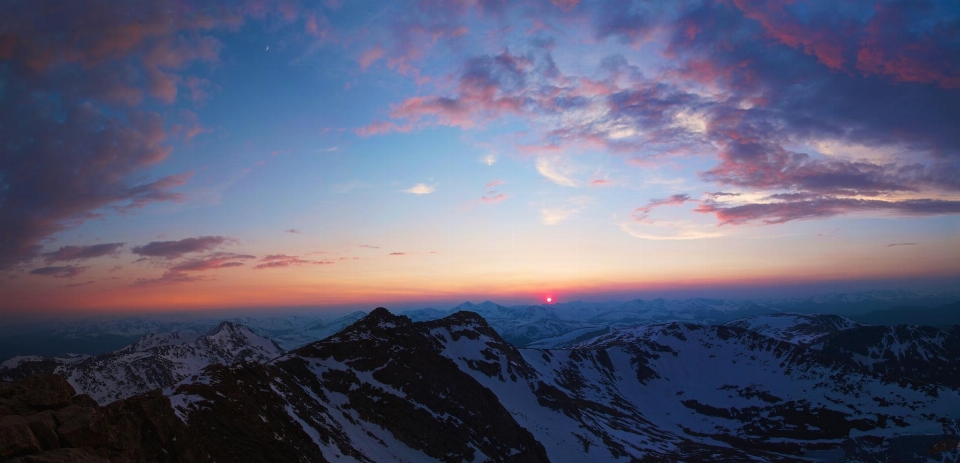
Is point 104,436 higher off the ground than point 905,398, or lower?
higher

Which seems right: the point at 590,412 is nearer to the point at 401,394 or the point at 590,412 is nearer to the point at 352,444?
the point at 401,394

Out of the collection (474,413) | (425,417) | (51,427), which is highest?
(51,427)

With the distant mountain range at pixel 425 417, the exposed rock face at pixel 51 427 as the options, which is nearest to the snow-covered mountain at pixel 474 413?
the distant mountain range at pixel 425 417

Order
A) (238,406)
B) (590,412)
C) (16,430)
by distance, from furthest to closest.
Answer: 1. (590,412)
2. (238,406)
3. (16,430)

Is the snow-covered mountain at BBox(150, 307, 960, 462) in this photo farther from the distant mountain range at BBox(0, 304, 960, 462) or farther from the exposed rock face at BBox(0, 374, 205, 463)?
the exposed rock face at BBox(0, 374, 205, 463)

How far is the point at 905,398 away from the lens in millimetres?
182625

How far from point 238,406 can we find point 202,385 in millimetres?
5822

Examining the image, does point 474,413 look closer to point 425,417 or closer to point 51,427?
point 425,417

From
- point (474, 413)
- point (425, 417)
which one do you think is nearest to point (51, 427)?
point (425, 417)

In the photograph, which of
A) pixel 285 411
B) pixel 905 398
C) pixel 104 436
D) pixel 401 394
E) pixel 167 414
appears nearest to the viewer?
pixel 104 436

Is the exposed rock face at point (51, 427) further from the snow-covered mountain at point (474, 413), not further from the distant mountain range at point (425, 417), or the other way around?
the snow-covered mountain at point (474, 413)

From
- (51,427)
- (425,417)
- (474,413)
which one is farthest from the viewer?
(474,413)

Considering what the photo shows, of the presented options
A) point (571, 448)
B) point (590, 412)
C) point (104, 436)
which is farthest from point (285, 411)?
point (590, 412)

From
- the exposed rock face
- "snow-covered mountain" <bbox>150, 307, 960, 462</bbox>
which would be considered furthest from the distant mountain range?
"snow-covered mountain" <bbox>150, 307, 960, 462</bbox>
